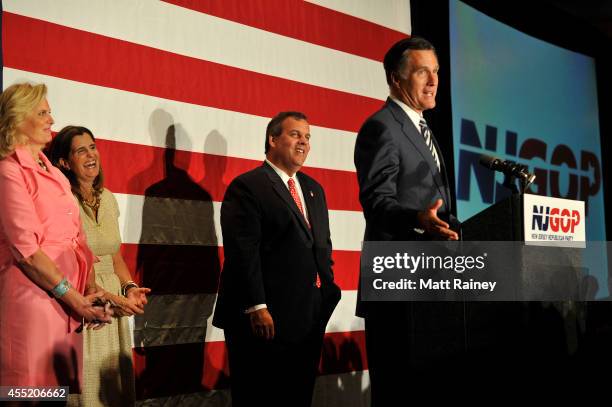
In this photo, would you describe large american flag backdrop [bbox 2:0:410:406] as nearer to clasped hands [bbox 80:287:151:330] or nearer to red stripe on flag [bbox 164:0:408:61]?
red stripe on flag [bbox 164:0:408:61]

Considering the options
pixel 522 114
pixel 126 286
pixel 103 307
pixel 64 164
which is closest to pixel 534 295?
pixel 103 307

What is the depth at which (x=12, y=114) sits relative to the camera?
2.19m

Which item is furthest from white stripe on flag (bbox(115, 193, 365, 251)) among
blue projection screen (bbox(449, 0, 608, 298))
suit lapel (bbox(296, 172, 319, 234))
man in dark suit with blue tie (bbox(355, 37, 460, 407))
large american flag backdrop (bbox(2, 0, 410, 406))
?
blue projection screen (bbox(449, 0, 608, 298))

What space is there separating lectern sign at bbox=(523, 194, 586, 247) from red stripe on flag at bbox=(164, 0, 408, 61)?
2087 mm

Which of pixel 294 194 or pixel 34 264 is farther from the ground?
pixel 294 194

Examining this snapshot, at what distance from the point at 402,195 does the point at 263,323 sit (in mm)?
745

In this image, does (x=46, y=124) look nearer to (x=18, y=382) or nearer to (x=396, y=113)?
(x=18, y=382)

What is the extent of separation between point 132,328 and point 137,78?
3.40 ft

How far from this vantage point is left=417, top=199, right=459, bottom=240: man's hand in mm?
1968

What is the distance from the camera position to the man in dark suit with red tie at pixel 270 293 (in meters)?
2.79

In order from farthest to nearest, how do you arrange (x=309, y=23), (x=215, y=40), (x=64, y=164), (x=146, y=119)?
(x=309, y=23), (x=215, y=40), (x=146, y=119), (x=64, y=164)

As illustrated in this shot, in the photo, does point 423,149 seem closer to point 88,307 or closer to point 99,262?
point 88,307

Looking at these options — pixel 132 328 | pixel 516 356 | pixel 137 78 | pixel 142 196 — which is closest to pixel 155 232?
pixel 142 196

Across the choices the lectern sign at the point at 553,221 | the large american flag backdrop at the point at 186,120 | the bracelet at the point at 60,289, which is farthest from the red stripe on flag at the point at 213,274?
the lectern sign at the point at 553,221
